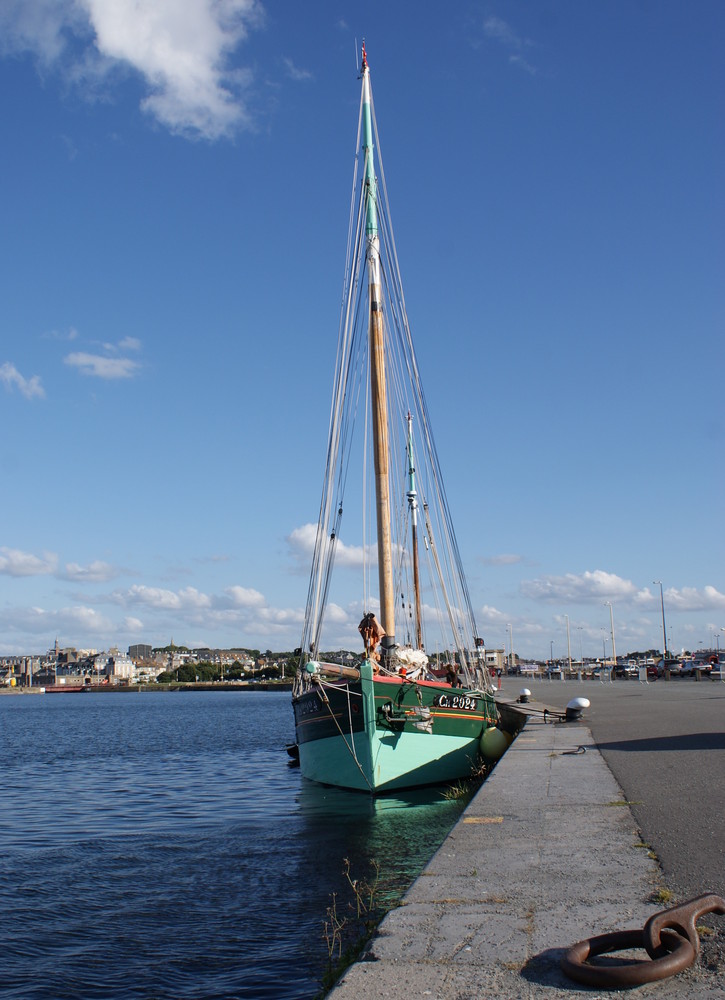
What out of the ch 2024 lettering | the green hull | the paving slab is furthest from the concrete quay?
the ch 2024 lettering

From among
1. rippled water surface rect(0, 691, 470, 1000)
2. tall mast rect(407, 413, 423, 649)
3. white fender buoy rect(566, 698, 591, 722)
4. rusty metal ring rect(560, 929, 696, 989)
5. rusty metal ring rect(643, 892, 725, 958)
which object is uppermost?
tall mast rect(407, 413, 423, 649)

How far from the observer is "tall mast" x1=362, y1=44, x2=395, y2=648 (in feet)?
65.6

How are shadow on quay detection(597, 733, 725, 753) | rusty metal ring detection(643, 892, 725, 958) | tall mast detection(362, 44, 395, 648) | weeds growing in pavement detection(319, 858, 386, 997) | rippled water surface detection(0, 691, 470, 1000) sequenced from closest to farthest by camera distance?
rusty metal ring detection(643, 892, 725, 958) < weeds growing in pavement detection(319, 858, 386, 997) < rippled water surface detection(0, 691, 470, 1000) < shadow on quay detection(597, 733, 725, 753) < tall mast detection(362, 44, 395, 648)

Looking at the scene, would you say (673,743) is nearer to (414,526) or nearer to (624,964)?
(624,964)

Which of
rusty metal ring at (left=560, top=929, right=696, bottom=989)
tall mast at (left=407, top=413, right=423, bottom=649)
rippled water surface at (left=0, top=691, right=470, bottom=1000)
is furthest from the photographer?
tall mast at (left=407, top=413, right=423, bottom=649)

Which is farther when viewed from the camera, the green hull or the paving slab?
the green hull

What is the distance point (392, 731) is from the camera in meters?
17.6

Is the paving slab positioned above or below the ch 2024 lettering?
below

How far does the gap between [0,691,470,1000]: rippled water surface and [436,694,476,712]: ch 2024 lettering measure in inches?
77.3

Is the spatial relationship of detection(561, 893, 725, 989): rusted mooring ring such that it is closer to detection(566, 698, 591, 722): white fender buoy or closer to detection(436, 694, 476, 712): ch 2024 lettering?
A: detection(436, 694, 476, 712): ch 2024 lettering

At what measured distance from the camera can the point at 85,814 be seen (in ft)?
62.6

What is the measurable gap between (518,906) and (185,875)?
821cm

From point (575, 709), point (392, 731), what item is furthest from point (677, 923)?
point (575, 709)

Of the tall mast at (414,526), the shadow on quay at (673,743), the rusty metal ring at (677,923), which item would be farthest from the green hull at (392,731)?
the tall mast at (414,526)
